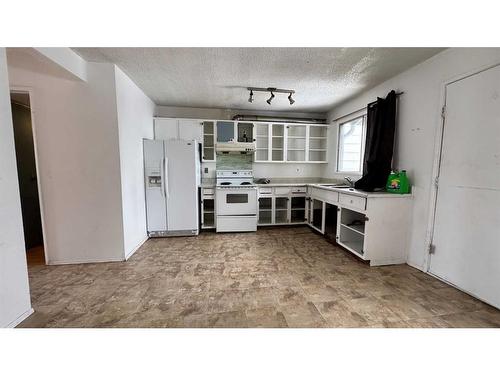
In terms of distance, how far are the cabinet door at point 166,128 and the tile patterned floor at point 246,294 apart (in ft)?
6.90

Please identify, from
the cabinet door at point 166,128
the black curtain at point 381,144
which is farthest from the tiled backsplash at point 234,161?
the black curtain at point 381,144

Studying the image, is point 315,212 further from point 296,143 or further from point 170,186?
point 170,186

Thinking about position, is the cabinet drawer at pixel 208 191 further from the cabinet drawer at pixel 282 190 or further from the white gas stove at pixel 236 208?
the cabinet drawer at pixel 282 190

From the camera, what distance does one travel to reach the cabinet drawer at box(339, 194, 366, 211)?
7.92ft

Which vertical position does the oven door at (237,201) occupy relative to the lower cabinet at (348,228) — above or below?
above

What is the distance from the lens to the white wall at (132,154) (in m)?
2.50

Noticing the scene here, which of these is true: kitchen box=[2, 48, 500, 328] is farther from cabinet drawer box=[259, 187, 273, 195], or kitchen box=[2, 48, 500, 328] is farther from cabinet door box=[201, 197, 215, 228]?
cabinet drawer box=[259, 187, 273, 195]

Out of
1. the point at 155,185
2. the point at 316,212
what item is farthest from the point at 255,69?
the point at 316,212

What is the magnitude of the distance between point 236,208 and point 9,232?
8.56 ft

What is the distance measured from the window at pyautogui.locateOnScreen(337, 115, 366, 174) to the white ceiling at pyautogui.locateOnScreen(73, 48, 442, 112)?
53 centimetres

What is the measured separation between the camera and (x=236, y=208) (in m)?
3.58

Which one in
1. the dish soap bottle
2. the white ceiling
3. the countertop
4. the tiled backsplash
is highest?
the white ceiling

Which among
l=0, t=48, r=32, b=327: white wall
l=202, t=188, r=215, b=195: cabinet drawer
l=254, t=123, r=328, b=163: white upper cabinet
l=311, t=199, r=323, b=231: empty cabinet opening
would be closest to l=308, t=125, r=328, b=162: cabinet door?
l=254, t=123, r=328, b=163: white upper cabinet
